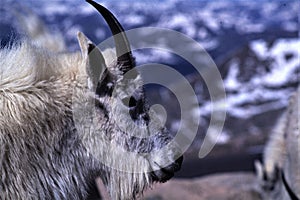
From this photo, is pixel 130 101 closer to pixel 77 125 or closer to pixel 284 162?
pixel 77 125

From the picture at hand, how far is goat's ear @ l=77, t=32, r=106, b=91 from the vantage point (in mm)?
2988

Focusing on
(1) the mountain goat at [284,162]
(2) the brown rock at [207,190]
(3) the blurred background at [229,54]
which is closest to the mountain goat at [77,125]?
(3) the blurred background at [229,54]

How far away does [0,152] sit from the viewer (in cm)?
292

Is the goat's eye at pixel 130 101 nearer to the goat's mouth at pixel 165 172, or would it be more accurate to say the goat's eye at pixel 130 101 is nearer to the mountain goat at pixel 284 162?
the goat's mouth at pixel 165 172

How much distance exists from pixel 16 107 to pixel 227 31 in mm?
3811

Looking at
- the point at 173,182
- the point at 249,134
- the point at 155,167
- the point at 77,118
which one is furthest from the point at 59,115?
the point at 249,134

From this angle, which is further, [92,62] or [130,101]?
[130,101]

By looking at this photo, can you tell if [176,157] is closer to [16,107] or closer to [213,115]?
[16,107]

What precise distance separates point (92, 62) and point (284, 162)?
112 inches

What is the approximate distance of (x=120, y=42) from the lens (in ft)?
10.2

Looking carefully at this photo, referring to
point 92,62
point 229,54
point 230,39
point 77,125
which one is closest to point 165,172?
point 77,125

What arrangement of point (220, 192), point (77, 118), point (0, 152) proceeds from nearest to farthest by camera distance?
point (0, 152)
point (77, 118)
point (220, 192)

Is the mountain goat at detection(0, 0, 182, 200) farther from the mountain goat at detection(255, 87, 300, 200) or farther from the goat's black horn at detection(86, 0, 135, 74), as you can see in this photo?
the mountain goat at detection(255, 87, 300, 200)

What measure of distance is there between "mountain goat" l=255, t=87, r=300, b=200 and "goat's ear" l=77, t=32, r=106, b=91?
2.35m
